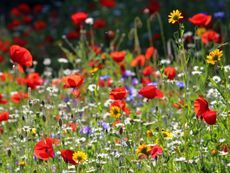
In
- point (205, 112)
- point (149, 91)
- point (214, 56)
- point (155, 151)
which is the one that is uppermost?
point (214, 56)

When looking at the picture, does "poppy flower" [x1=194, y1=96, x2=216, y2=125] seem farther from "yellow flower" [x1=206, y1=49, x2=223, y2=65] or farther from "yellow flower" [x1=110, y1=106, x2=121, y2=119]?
"yellow flower" [x1=110, y1=106, x2=121, y2=119]

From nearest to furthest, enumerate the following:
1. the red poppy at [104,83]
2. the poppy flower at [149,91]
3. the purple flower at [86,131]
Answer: the poppy flower at [149,91] → the purple flower at [86,131] → the red poppy at [104,83]

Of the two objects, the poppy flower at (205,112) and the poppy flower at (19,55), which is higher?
the poppy flower at (19,55)

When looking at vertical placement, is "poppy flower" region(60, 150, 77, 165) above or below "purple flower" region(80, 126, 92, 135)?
below

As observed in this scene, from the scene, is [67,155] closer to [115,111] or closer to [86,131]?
[115,111]

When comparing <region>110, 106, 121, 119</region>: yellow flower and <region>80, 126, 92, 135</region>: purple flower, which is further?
<region>80, 126, 92, 135</region>: purple flower

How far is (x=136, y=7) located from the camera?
8.95 m

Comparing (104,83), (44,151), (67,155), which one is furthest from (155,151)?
(104,83)

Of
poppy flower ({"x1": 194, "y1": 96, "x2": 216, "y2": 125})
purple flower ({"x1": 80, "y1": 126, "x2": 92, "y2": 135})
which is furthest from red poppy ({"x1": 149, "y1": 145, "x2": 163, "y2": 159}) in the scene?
purple flower ({"x1": 80, "y1": 126, "x2": 92, "y2": 135})

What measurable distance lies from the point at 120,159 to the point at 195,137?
1.23 feet

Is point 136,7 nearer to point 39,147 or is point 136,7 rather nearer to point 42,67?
point 42,67

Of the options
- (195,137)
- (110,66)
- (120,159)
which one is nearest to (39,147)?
(120,159)

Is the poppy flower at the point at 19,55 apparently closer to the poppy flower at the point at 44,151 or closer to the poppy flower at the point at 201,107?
the poppy flower at the point at 44,151

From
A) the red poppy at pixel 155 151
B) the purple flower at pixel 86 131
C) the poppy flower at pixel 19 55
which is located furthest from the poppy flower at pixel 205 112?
the poppy flower at pixel 19 55
